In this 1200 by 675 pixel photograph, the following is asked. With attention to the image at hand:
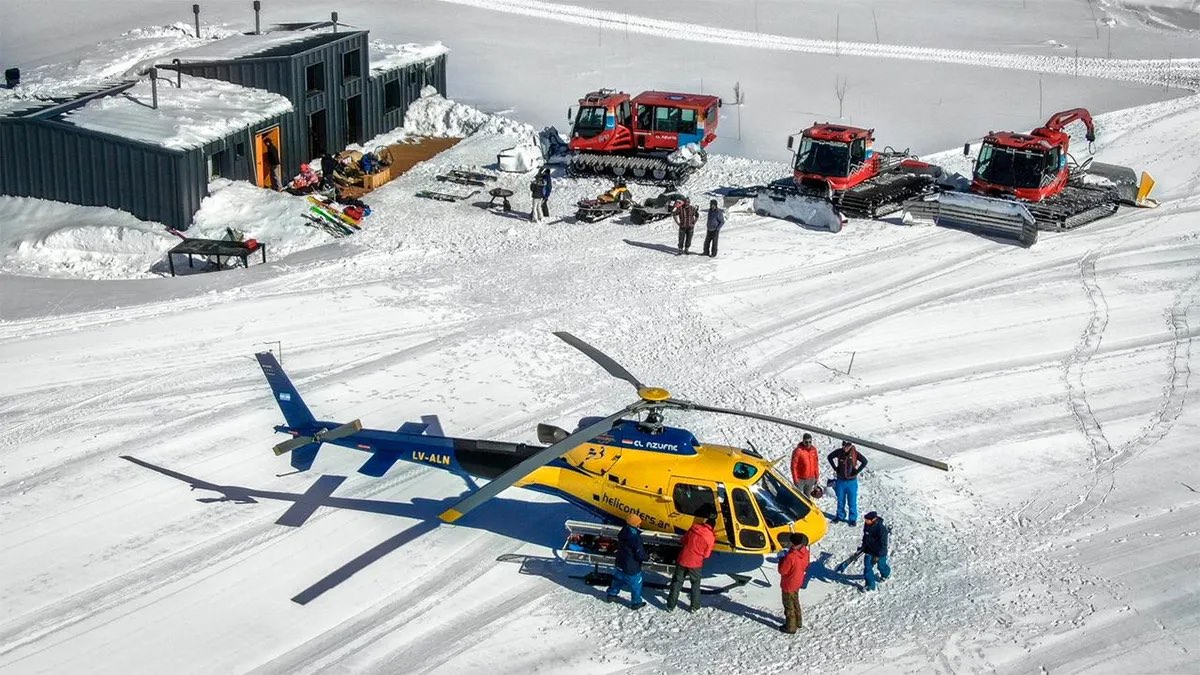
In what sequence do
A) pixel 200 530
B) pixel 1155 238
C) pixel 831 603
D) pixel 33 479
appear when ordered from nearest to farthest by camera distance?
pixel 831 603
pixel 200 530
pixel 33 479
pixel 1155 238

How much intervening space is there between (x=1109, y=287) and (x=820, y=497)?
10285 mm

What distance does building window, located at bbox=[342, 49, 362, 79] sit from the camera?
29.8 m

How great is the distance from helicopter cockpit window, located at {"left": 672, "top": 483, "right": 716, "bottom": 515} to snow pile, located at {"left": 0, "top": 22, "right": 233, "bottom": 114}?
17005 millimetres

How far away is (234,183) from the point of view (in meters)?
25.0

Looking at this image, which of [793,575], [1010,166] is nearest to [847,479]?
[793,575]

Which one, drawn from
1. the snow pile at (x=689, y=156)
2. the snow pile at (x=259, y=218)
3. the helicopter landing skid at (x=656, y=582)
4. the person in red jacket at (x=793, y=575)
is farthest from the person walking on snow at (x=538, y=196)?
the person in red jacket at (x=793, y=575)

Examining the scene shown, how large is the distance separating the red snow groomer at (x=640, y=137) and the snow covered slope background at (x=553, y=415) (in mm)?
662

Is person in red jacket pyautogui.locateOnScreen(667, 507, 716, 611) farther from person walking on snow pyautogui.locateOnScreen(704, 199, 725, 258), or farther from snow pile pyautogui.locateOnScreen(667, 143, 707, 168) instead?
snow pile pyautogui.locateOnScreen(667, 143, 707, 168)

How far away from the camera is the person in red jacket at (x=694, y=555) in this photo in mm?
13094

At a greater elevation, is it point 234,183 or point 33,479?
point 234,183

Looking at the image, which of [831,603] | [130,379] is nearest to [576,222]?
[130,379]

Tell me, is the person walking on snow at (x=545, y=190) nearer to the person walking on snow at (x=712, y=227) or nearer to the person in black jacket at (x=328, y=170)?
the person walking on snow at (x=712, y=227)

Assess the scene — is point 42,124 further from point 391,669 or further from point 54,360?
point 391,669

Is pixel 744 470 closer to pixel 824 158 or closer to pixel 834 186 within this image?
pixel 834 186
